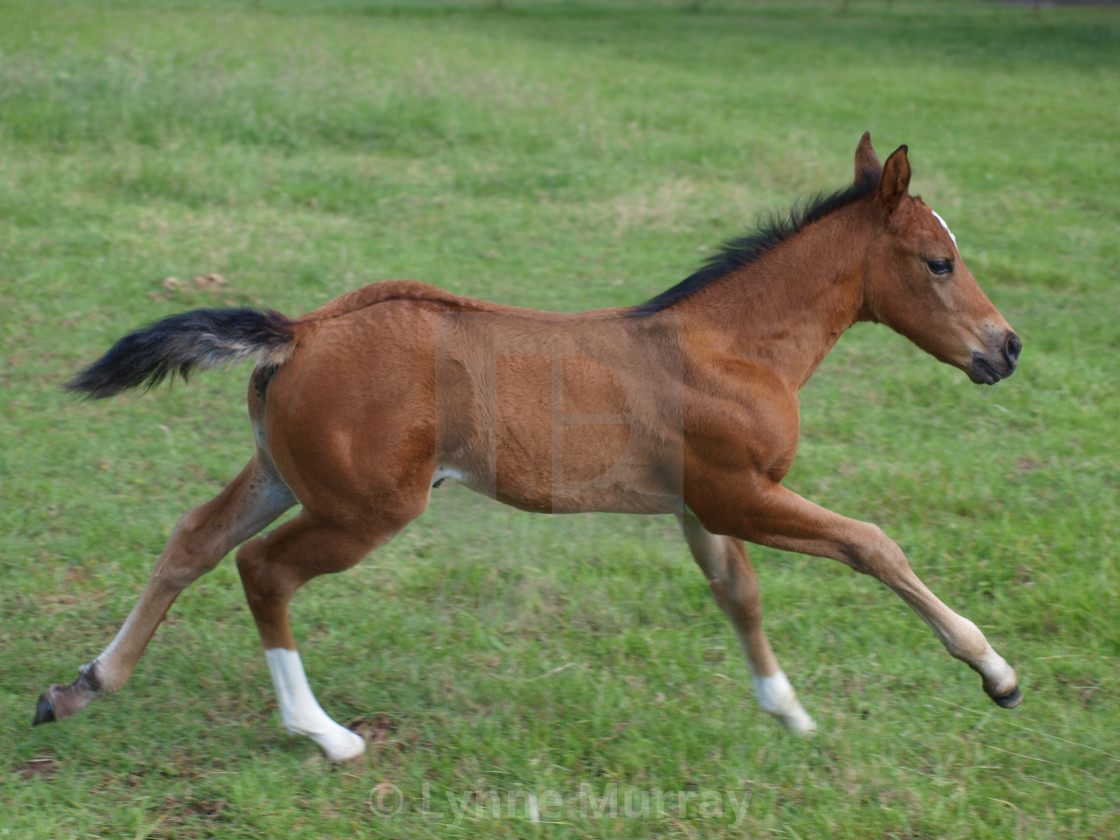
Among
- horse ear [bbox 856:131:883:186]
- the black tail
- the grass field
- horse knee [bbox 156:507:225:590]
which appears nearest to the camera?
the black tail

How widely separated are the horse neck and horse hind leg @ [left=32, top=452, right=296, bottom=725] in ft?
4.85

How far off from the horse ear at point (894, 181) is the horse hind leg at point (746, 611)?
1.19 m

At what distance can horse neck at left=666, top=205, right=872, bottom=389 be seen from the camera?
3.46m

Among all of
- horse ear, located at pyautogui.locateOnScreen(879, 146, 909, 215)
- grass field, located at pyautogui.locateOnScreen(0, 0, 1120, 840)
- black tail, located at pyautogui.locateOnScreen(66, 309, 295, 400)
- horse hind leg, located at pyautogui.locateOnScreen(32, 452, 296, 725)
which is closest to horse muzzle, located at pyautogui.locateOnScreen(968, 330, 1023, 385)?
horse ear, located at pyautogui.locateOnScreen(879, 146, 909, 215)

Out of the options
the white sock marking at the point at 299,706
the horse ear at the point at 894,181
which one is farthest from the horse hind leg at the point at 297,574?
the horse ear at the point at 894,181

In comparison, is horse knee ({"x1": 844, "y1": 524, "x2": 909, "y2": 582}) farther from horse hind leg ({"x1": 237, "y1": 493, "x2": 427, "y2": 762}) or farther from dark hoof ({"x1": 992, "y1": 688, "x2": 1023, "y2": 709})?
horse hind leg ({"x1": 237, "y1": 493, "x2": 427, "y2": 762})

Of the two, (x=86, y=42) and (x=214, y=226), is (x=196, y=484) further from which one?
(x=86, y=42)

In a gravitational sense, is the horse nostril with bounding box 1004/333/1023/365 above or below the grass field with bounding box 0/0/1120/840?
above

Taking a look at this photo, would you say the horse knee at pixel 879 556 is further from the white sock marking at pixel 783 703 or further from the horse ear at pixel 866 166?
the horse ear at pixel 866 166

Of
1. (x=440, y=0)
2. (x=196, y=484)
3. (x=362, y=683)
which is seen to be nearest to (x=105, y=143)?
(x=196, y=484)

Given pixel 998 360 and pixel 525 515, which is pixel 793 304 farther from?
pixel 525 515

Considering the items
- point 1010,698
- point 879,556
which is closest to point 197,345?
point 879,556

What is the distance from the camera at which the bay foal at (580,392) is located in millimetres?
3271

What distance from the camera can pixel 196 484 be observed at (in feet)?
17.2
